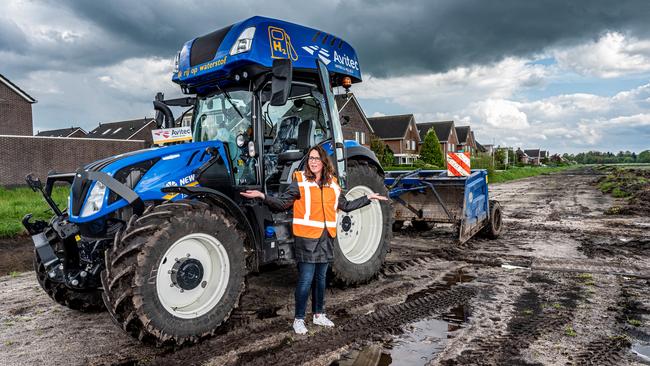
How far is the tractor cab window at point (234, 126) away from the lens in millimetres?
5016

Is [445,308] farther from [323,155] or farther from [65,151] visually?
[65,151]

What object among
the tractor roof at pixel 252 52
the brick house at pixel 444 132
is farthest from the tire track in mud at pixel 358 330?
the brick house at pixel 444 132

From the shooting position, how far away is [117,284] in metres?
3.62

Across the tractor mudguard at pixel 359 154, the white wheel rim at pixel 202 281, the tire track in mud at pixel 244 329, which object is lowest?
the tire track in mud at pixel 244 329

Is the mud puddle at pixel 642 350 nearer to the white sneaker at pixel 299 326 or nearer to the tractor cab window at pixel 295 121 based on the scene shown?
the white sneaker at pixel 299 326

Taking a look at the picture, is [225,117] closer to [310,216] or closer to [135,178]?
[135,178]

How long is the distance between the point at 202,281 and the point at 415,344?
2024 mm

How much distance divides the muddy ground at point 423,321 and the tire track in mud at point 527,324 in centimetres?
1

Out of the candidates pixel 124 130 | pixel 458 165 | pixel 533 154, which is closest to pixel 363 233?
pixel 458 165

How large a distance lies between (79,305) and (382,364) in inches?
135

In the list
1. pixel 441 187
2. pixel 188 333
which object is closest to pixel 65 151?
pixel 441 187

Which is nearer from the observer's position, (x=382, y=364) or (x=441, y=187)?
(x=382, y=364)

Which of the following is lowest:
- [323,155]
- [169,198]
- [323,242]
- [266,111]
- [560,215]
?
[560,215]

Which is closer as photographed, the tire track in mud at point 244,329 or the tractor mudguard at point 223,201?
the tire track in mud at point 244,329
